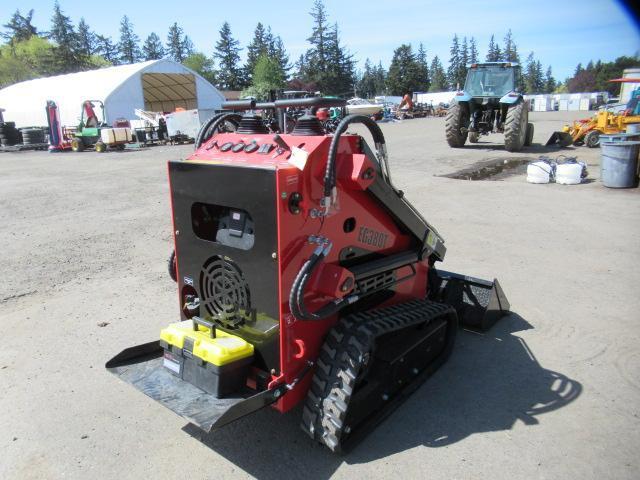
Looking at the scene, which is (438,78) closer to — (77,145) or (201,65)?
(201,65)

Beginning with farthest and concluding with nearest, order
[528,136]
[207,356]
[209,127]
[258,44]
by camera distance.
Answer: [258,44] < [528,136] < [209,127] < [207,356]

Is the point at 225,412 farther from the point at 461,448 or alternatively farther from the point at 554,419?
the point at 554,419

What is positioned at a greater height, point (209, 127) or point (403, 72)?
point (403, 72)

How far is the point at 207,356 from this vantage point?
9.13 ft

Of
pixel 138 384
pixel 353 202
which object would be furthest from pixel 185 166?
pixel 138 384

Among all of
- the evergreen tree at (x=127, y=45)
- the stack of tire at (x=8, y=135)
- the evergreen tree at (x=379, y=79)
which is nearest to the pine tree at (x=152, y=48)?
the evergreen tree at (x=127, y=45)

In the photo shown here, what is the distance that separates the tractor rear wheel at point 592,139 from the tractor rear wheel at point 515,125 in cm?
271

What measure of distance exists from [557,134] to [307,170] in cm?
1802

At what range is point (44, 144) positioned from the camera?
26.2 meters

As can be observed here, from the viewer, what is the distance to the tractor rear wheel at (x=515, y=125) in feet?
51.7

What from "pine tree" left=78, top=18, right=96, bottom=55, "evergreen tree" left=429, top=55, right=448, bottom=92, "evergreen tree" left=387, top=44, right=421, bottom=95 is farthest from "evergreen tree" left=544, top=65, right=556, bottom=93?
"pine tree" left=78, top=18, right=96, bottom=55

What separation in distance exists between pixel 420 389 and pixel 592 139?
16788mm

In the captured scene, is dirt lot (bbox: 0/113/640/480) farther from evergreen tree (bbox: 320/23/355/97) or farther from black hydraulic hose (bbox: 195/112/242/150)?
evergreen tree (bbox: 320/23/355/97)

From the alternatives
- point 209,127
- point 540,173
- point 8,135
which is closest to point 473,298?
point 209,127
